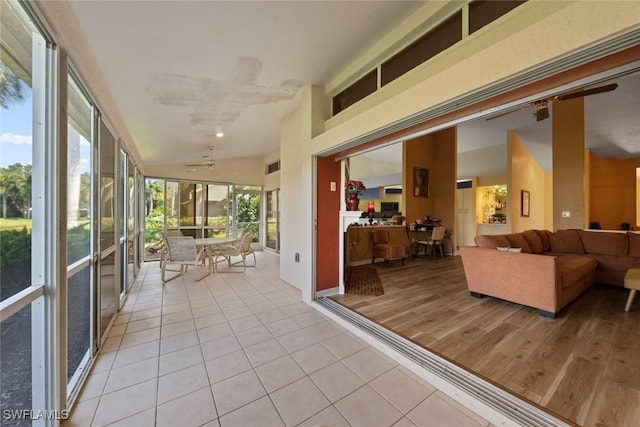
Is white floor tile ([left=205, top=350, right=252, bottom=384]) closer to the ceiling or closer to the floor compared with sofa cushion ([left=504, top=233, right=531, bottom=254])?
closer to the floor

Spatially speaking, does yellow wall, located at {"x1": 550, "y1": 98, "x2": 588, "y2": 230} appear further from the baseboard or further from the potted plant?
the baseboard

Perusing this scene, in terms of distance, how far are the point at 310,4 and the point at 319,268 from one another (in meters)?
2.80

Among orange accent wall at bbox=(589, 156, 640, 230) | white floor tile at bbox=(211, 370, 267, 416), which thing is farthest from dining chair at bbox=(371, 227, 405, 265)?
orange accent wall at bbox=(589, 156, 640, 230)

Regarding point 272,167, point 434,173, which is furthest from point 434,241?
point 272,167

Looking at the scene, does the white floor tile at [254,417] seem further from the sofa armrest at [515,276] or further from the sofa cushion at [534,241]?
the sofa cushion at [534,241]

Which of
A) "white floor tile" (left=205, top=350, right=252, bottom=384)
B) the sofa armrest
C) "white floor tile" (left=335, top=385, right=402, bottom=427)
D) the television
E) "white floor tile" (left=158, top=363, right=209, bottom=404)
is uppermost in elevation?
the television

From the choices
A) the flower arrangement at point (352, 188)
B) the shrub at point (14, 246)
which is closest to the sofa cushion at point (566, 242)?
the flower arrangement at point (352, 188)

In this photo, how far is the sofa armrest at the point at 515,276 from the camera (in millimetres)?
2619

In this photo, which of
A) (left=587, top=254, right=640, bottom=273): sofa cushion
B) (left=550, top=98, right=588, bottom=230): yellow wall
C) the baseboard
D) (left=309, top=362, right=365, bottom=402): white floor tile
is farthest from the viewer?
(left=550, top=98, right=588, bottom=230): yellow wall

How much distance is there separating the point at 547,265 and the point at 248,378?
10.5 feet

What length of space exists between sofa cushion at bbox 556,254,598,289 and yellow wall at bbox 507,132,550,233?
2.99 meters

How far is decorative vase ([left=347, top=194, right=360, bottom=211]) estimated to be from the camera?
11.8 feet

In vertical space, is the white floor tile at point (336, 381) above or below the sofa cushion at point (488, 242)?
below

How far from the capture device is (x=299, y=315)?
113 inches
